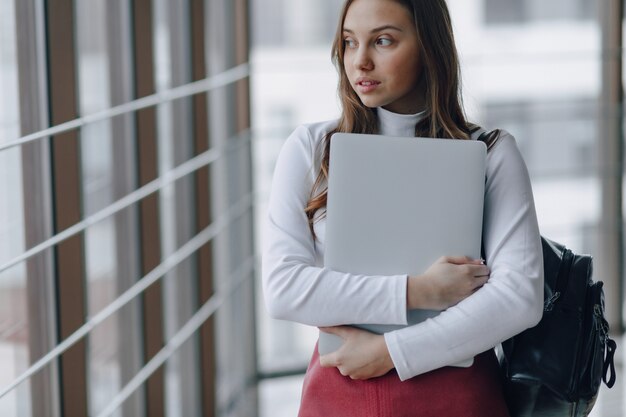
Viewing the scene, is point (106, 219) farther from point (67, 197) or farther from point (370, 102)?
point (370, 102)

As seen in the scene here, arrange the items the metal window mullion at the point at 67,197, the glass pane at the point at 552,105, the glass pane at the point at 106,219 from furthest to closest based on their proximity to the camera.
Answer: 1. the glass pane at the point at 552,105
2. the glass pane at the point at 106,219
3. the metal window mullion at the point at 67,197

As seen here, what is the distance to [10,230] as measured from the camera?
1394 mm

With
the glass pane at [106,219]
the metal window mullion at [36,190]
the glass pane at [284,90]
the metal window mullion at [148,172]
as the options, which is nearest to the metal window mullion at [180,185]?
the metal window mullion at [148,172]

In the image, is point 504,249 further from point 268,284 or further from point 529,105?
point 529,105

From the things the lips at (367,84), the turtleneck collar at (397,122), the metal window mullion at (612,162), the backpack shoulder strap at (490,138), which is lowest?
the metal window mullion at (612,162)

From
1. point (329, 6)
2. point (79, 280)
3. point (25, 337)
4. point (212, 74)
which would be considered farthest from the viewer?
point (329, 6)

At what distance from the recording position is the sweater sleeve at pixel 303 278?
3.28 ft

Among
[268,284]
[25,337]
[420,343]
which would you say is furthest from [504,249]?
[25,337]

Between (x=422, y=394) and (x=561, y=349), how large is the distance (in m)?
Answer: 0.15

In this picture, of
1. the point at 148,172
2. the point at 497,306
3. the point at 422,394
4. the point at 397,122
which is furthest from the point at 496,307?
the point at 148,172

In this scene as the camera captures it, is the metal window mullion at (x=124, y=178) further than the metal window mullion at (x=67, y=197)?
Yes

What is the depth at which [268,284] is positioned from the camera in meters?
1.05

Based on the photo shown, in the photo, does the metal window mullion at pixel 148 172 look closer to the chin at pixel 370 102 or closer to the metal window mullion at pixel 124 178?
the metal window mullion at pixel 124 178

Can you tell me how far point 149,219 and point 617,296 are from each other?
4.94 ft
